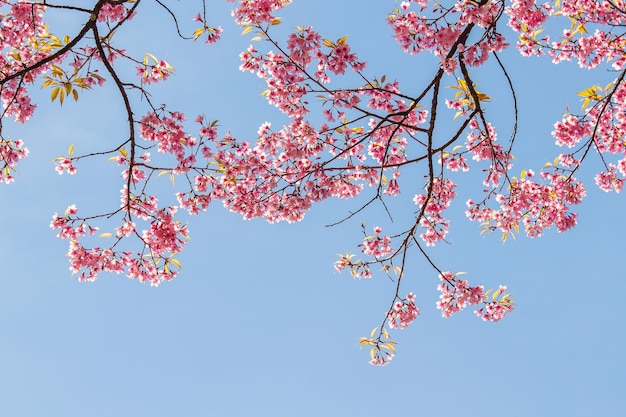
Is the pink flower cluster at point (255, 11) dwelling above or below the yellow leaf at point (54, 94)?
above

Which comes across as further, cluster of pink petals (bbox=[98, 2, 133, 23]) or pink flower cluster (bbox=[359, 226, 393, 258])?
pink flower cluster (bbox=[359, 226, 393, 258])

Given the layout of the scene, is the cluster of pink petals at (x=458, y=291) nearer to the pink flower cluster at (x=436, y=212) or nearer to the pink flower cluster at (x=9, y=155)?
the pink flower cluster at (x=436, y=212)

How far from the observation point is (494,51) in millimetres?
5871

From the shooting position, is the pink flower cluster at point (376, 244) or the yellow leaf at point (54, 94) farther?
the pink flower cluster at point (376, 244)

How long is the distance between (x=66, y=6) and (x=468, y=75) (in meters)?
3.96

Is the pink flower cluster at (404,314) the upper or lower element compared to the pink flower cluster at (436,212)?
lower

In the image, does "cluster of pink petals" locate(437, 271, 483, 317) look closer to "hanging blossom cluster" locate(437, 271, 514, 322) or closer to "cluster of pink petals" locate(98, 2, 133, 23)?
"hanging blossom cluster" locate(437, 271, 514, 322)

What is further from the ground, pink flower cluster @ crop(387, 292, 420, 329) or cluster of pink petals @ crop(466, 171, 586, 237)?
cluster of pink petals @ crop(466, 171, 586, 237)

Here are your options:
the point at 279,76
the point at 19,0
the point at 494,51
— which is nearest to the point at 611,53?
the point at 494,51

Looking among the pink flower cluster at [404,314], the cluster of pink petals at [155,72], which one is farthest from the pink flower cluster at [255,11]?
the pink flower cluster at [404,314]

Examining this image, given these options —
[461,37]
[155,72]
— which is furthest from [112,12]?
[461,37]

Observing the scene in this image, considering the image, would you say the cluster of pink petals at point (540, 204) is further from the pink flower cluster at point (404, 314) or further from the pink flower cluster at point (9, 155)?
the pink flower cluster at point (9, 155)

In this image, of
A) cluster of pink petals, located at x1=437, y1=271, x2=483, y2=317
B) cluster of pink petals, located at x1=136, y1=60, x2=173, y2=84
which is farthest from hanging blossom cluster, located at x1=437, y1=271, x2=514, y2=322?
cluster of pink petals, located at x1=136, y1=60, x2=173, y2=84

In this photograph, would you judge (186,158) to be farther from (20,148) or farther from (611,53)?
(611,53)
